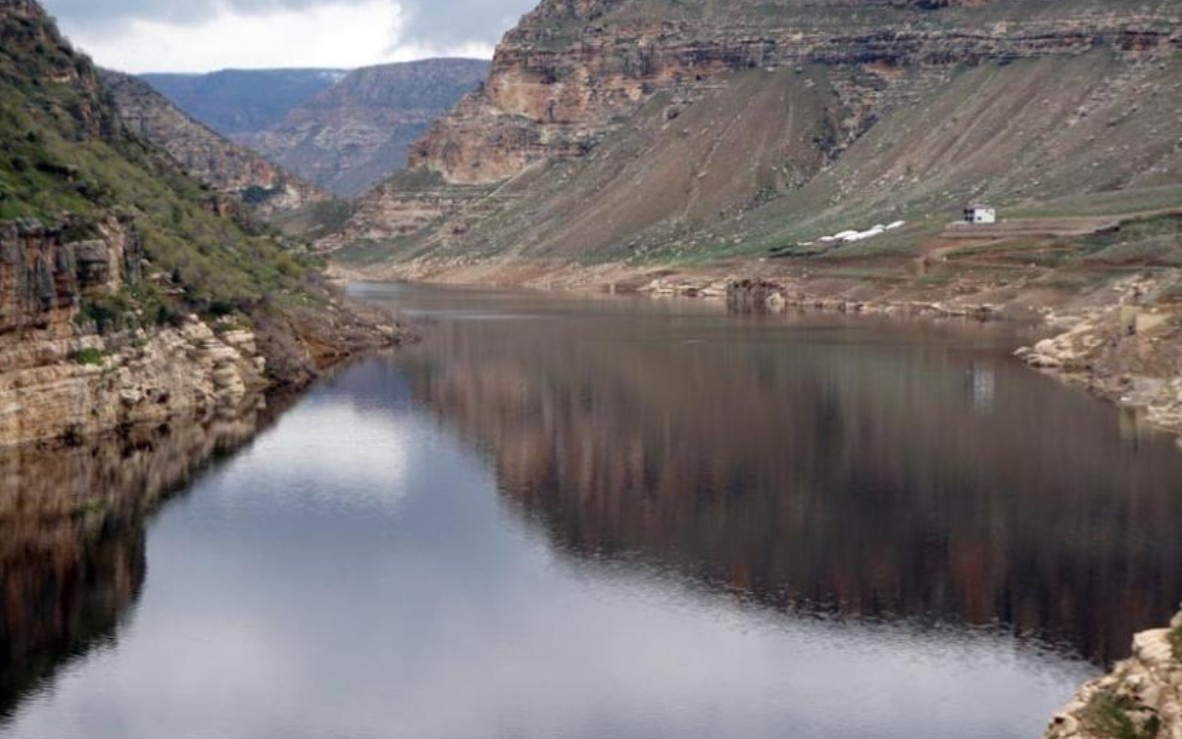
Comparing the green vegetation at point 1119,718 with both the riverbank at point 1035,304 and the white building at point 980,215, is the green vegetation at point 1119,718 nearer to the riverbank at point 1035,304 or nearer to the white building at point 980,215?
the riverbank at point 1035,304

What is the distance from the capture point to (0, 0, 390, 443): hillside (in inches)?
2419

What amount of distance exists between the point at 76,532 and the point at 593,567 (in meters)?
15.1

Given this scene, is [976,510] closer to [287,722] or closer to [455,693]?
[455,693]

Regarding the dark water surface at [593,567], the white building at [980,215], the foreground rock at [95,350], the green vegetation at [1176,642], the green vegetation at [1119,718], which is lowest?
the dark water surface at [593,567]

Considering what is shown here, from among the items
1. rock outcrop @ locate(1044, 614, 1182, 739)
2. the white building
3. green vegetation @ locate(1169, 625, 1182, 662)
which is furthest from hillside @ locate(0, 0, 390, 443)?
the white building

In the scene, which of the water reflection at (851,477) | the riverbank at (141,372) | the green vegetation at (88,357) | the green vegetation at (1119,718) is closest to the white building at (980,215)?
the water reflection at (851,477)

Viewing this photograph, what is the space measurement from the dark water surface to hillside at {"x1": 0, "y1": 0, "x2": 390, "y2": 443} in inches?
105

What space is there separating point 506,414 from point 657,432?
379 inches

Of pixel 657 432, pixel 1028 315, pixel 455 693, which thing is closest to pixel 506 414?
pixel 657 432

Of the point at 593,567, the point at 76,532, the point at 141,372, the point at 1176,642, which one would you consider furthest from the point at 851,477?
the point at 1176,642

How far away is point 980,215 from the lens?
148250mm

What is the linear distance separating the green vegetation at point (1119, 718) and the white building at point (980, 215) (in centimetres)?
12229

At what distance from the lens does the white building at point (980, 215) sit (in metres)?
148

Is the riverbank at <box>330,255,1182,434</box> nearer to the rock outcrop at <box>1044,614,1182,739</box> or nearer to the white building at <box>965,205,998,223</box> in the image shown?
the white building at <box>965,205,998,223</box>
